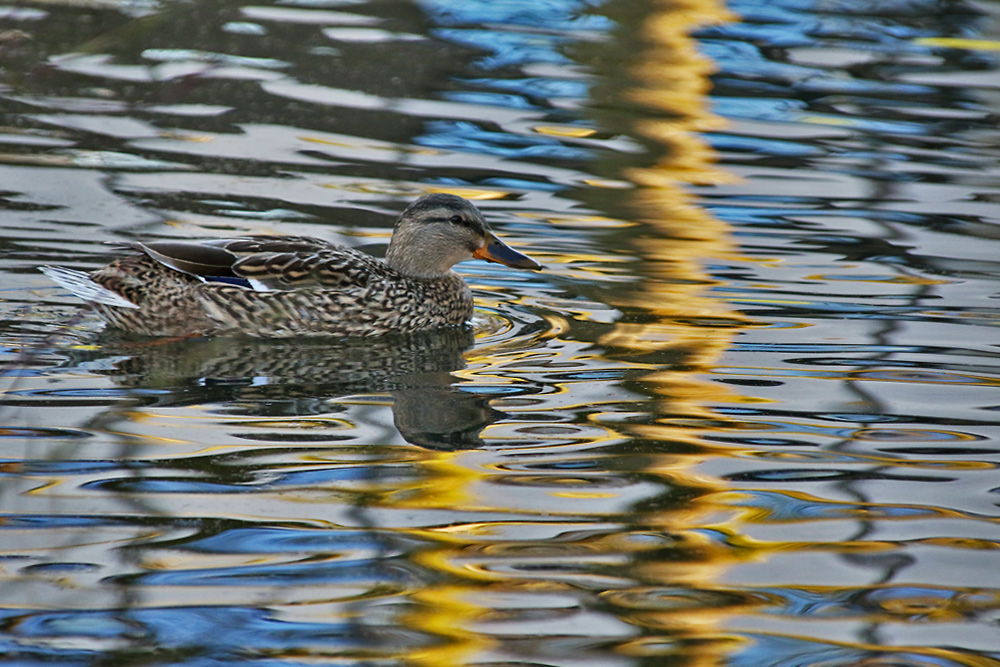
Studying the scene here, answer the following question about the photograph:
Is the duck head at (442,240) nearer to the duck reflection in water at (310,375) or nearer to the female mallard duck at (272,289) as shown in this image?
the female mallard duck at (272,289)

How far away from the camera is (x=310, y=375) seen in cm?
644

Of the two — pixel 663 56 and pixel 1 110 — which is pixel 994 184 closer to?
pixel 663 56

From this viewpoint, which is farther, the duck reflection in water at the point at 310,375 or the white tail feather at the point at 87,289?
the white tail feather at the point at 87,289

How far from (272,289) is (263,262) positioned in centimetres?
15

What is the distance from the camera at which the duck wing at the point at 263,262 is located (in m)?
7.16

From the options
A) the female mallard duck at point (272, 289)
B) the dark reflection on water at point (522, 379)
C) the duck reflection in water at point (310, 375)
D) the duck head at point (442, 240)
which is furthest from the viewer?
the duck head at point (442, 240)

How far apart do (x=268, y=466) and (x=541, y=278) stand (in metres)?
3.56

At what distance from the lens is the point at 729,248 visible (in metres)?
8.90

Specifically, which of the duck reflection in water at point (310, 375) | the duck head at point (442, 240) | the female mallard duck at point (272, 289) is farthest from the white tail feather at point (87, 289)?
the duck head at point (442, 240)

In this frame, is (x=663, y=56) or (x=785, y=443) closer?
(x=785, y=443)

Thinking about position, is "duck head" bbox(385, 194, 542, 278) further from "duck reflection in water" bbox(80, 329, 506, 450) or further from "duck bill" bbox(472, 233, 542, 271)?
"duck reflection in water" bbox(80, 329, 506, 450)

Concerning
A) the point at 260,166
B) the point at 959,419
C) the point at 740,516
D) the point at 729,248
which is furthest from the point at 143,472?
the point at 260,166

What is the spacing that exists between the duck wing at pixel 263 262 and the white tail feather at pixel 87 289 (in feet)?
0.91

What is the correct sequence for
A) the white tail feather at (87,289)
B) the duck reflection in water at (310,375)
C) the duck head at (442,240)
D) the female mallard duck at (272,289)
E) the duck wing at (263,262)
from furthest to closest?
the duck head at (442,240)
the duck wing at (263,262)
the female mallard duck at (272,289)
the white tail feather at (87,289)
the duck reflection in water at (310,375)
